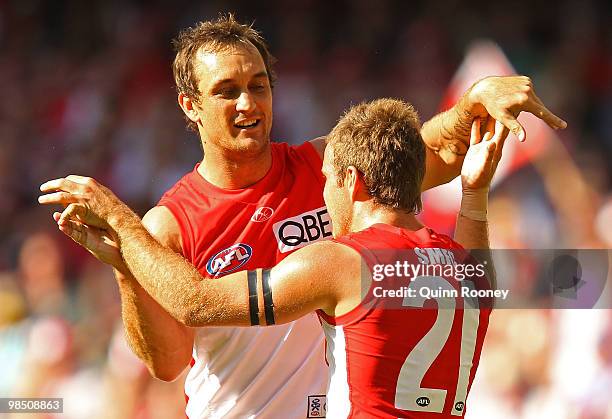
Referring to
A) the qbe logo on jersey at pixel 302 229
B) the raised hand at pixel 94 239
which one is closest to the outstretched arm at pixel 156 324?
the raised hand at pixel 94 239

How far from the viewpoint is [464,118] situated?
168 inches

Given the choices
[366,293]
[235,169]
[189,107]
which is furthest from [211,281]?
[189,107]

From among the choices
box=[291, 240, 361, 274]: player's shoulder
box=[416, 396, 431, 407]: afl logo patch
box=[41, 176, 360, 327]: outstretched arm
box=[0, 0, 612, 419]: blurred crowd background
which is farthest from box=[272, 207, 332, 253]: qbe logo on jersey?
box=[0, 0, 612, 419]: blurred crowd background

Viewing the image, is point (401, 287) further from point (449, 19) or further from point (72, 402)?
point (449, 19)

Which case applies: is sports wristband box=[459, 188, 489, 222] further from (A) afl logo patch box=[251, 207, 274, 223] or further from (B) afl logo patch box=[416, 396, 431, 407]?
(A) afl logo patch box=[251, 207, 274, 223]

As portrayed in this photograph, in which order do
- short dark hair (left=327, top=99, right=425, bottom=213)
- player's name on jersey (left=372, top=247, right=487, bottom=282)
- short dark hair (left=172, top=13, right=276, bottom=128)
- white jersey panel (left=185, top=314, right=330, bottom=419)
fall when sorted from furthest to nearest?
short dark hair (left=172, top=13, right=276, bottom=128) < white jersey panel (left=185, top=314, right=330, bottom=419) < short dark hair (left=327, top=99, right=425, bottom=213) < player's name on jersey (left=372, top=247, right=487, bottom=282)

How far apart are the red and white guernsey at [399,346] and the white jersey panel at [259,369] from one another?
32.2 inches

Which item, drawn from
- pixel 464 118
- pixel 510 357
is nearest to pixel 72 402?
pixel 510 357

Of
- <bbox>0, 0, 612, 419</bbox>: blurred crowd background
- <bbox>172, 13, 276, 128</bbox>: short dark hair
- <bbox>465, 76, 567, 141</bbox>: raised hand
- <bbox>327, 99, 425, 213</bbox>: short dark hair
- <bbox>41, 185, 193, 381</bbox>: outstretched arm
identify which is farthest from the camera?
<bbox>0, 0, 612, 419</bbox>: blurred crowd background

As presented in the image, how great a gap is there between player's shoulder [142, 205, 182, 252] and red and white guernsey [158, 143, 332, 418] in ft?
0.08

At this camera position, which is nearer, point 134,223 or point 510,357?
point 134,223

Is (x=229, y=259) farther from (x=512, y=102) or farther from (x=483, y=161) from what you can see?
(x=512, y=102)

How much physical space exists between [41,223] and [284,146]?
5480 mm

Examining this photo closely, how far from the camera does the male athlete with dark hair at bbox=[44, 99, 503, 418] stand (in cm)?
343
